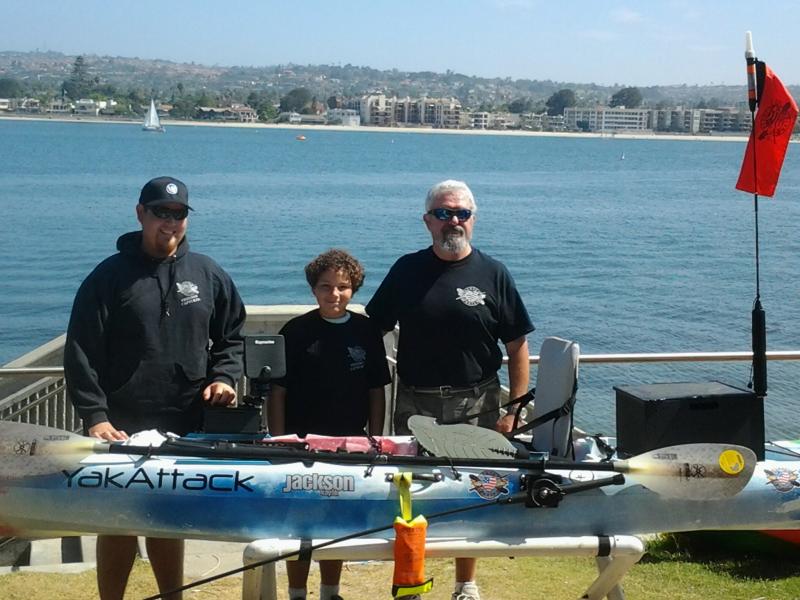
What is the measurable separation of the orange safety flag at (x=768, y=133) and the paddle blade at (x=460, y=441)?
1919mm

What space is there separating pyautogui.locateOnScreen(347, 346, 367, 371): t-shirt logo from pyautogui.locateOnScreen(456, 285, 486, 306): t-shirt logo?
0.48 metres

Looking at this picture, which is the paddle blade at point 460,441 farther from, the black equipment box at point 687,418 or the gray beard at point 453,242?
the gray beard at point 453,242

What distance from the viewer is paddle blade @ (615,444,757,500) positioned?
4027 mm

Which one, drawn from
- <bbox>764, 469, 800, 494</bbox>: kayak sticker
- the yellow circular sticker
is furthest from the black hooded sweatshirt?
<bbox>764, 469, 800, 494</bbox>: kayak sticker

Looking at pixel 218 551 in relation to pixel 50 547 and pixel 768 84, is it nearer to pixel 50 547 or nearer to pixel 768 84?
pixel 50 547

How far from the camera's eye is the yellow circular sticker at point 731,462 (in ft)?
13.2

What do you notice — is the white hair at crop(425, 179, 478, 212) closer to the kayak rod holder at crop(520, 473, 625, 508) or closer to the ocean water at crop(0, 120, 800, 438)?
the kayak rod holder at crop(520, 473, 625, 508)

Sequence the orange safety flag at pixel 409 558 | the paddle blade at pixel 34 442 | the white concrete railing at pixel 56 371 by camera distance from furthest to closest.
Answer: the white concrete railing at pixel 56 371
the paddle blade at pixel 34 442
the orange safety flag at pixel 409 558

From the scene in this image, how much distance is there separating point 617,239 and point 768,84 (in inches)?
1356

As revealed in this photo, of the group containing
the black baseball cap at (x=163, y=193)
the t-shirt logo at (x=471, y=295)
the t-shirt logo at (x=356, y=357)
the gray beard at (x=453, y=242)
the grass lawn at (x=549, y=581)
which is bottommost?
the grass lawn at (x=549, y=581)

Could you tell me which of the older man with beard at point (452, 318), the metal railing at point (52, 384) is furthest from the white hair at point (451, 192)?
the metal railing at point (52, 384)

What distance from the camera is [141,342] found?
4434 millimetres

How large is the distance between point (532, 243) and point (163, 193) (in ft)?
109

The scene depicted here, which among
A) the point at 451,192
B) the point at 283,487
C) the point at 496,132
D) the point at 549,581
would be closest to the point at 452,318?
the point at 451,192
